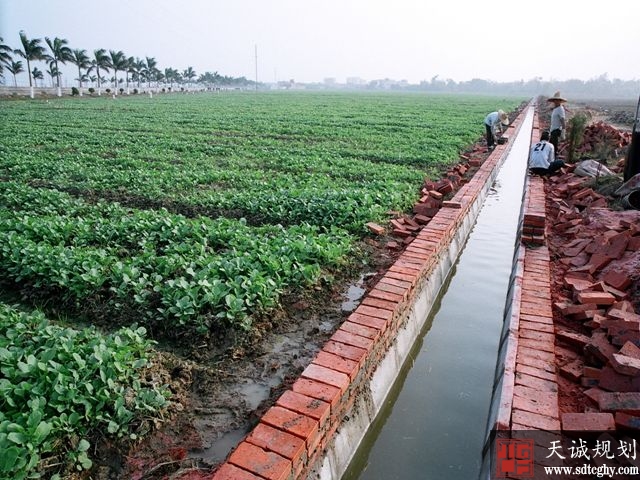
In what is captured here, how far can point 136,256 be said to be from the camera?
14.2 ft

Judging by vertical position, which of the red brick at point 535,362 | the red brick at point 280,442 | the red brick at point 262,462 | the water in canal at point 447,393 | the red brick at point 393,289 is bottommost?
→ the water in canal at point 447,393

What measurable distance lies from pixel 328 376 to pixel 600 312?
7.96ft

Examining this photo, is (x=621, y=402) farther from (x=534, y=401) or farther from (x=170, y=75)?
(x=170, y=75)

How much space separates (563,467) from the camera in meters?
2.23

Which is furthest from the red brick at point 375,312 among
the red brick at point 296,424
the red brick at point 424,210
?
the red brick at point 424,210

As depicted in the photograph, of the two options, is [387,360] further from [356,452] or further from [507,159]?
[507,159]

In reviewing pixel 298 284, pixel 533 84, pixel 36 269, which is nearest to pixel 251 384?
pixel 298 284

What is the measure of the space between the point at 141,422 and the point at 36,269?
89.0 inches

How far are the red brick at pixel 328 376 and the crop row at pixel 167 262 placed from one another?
2.71ft

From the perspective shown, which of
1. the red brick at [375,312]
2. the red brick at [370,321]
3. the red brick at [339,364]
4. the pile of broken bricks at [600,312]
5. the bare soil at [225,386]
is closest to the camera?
the bare soil at [225,386]

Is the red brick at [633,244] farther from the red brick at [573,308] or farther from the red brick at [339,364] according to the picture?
the red brick at [339,364]

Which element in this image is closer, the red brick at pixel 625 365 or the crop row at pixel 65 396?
the crop row at pixel 65 396

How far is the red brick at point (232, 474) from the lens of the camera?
1.94 meters

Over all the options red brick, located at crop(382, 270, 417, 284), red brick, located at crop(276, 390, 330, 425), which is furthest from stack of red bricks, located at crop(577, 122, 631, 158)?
red brick, located at crop(276, 390, 330, 425)
